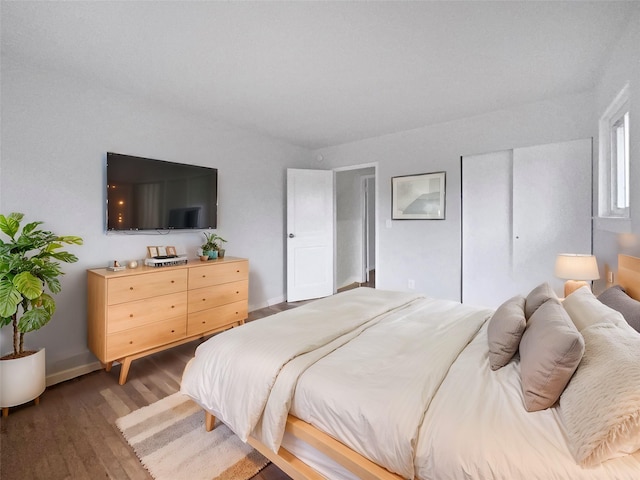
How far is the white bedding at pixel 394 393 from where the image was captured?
866 millimetres

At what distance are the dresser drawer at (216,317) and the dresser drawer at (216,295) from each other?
47 mm

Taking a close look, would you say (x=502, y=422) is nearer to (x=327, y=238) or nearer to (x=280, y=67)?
(x=280, y=67)

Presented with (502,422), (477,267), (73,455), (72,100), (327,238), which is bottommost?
(73,455)

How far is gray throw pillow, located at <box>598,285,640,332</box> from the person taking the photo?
132 centimetres

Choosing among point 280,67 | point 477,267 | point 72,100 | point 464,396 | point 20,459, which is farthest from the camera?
point 477,267

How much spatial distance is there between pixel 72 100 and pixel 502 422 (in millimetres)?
3512

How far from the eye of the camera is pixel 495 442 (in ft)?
2.88

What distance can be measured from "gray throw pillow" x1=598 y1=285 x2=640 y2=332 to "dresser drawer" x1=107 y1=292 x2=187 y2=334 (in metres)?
2.98

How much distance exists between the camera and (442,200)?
362 centimetres

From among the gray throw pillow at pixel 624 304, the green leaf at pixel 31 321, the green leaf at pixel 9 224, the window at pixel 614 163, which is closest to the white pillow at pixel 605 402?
the gray throw pillow at pixel 624 304

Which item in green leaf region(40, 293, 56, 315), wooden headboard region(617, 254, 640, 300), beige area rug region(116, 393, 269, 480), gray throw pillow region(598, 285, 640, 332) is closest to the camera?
gray throw pillow region(598, 285, 640, 332)

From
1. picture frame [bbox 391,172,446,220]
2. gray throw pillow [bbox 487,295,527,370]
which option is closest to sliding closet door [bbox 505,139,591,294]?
picture frame [bbox 391,172,446,220]

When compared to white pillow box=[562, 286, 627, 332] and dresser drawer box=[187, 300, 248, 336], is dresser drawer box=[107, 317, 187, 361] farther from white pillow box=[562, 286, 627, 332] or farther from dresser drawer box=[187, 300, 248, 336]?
white pillow box=[562, 286, 627, 332]

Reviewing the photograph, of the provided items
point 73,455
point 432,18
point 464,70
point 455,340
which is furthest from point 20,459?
point 464,70
